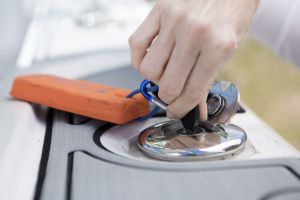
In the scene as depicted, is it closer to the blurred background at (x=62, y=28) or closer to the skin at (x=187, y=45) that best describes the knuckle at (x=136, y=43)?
the skin at (x=187, y=45)

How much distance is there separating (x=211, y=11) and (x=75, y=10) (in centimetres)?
89

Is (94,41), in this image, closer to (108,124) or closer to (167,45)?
(108,124)

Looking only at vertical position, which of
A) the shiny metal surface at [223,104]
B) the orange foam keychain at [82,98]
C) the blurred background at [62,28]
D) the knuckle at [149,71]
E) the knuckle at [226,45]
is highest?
the knuckle at [226,45]

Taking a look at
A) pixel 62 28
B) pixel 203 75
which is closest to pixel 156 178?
pixel 203 75

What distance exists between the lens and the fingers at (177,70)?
52 cm

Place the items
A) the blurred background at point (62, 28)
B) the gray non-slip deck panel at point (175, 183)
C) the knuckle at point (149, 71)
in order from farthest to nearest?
the blurred background at point (62, 28) < the knuckle at point (149, 71) < the gray non-slip deck panel at point (175, 183)

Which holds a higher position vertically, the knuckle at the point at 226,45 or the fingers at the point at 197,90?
the knuckle at the point at 226,45

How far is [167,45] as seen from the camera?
21.2 inches

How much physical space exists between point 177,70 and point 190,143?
0.30ft

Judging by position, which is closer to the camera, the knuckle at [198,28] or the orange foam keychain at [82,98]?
the knuckle at [198,28]

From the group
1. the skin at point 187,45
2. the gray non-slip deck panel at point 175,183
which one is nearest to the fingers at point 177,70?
the skin at point 187,45

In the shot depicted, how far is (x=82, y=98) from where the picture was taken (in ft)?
2.09

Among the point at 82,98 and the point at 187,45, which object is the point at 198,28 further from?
the point at 82,98

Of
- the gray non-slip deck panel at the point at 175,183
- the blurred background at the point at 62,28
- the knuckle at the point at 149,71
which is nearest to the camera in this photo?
the gray non-slip deck panel at the point at 175,183
